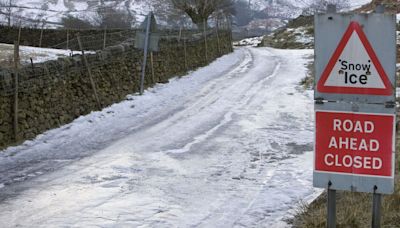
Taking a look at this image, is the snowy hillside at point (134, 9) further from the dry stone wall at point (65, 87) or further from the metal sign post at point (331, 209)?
the metal sign post at point (331, 209)

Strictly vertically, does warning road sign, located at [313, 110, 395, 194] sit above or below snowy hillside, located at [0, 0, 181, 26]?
below

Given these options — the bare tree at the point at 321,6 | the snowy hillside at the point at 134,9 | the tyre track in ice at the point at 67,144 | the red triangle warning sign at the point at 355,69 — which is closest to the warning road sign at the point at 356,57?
the red triangle warning sign at the point at 355,69

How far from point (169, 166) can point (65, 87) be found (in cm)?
463

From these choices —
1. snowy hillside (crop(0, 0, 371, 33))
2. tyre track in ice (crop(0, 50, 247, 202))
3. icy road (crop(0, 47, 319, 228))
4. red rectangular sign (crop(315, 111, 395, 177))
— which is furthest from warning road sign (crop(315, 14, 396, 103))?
snowy hillside (crop(0, 0, 371, 33))

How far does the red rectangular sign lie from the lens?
3842 millimetres

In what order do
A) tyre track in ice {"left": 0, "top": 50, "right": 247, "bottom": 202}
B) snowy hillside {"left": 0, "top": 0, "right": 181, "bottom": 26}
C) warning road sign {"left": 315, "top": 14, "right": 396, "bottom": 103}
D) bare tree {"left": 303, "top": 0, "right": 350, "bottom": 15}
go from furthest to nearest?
snowy hillside {"left": 0, "top": 0, "right": 181, "bottom": 26} < tyre track in ice {"left": 0, "top": 50, "right": 247, "bottom": 202} < bare tree {"left": 303, "top": 0, "right": 350, "bottom": 15} < warning road sign {"left": 315, "top": 14, "right": 396, "bottom": 103}

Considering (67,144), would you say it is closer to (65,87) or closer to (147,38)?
(65,87)

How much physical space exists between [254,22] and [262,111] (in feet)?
316

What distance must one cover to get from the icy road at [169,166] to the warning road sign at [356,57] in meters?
2.07

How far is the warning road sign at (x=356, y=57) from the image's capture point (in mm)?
3748

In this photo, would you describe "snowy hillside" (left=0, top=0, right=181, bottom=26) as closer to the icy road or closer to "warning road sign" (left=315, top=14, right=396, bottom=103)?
the icy road

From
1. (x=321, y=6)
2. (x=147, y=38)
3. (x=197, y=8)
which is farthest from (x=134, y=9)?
(x=147, y=38)

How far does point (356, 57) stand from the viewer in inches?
150

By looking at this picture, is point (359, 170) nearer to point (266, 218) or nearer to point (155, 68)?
point (266, 218)
